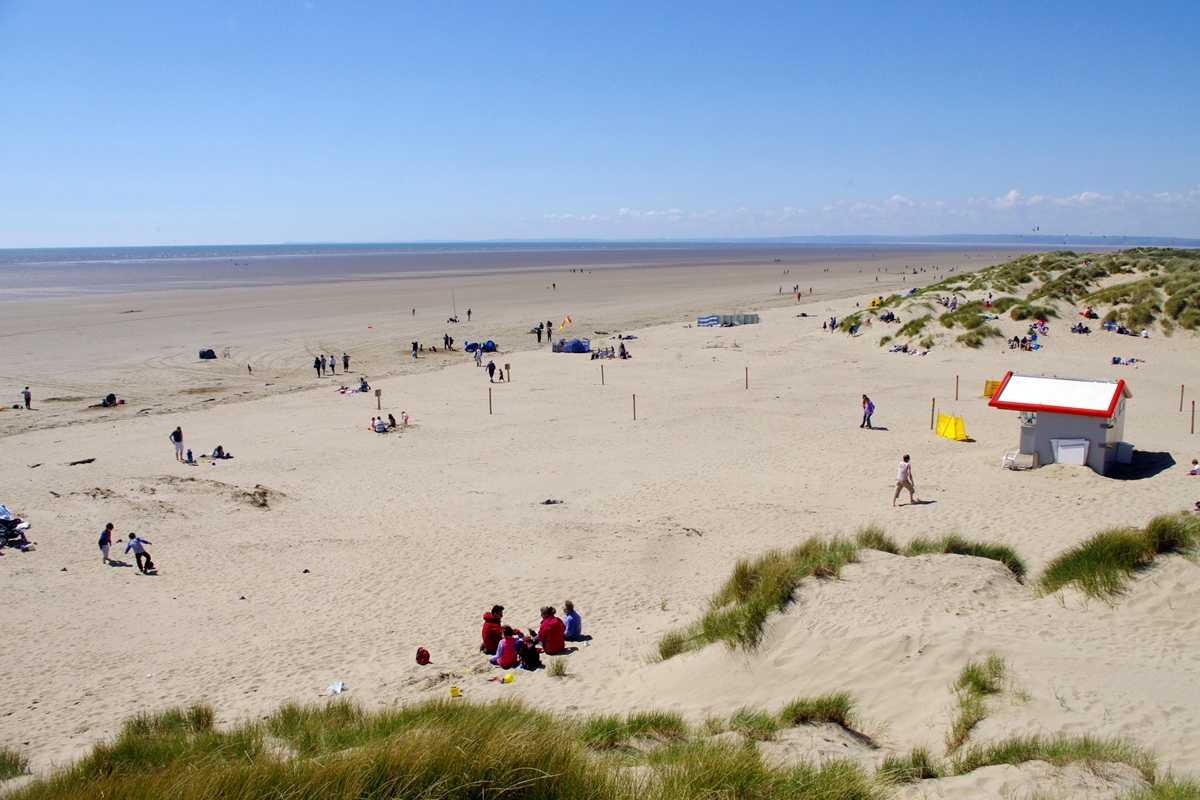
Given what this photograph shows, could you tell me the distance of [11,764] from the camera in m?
7.15

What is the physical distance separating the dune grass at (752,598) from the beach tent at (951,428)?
1057cm

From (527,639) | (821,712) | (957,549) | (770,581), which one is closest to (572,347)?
(957,549)

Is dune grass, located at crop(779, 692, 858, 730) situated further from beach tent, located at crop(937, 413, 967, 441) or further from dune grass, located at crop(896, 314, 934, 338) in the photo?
dune grass, located at crop(896, 314, 934, 338)

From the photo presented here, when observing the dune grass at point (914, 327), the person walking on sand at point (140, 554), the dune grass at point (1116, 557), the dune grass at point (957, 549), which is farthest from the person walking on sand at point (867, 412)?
the person walking on sand at point (140, 554)

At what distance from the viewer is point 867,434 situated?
2091cm

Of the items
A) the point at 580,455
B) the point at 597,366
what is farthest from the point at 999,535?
the point at 597,366

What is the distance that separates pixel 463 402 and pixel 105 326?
34.6 metres

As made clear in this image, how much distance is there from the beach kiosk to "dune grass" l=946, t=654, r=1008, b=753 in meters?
10.6

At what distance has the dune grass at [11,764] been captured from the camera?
270 inches

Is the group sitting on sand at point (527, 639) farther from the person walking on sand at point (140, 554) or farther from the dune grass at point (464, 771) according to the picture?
the person walking on sand at point (140, 554)

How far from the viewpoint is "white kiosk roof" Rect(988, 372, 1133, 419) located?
16109 mm

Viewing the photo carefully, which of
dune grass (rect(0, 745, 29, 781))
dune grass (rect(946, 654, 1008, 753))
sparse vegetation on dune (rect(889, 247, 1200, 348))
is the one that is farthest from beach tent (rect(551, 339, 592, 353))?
dune grass (rect(946, 654, 1008, 753))

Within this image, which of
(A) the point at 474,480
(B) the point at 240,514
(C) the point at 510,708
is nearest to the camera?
(C) the point at 510,708

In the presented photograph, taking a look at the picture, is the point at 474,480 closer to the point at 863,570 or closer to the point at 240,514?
the point at 240,514
